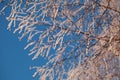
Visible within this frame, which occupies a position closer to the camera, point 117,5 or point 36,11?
point 36,11

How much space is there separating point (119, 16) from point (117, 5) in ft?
0.73

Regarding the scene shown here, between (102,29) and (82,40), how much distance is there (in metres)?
0.39

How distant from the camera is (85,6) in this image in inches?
163

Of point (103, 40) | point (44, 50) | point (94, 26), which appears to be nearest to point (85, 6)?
point (94, 26)

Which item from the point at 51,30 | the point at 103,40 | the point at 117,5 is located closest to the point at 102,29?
the point at 103,40

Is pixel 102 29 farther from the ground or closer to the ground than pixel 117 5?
closer to the ground

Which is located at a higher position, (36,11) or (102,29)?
(36,11)

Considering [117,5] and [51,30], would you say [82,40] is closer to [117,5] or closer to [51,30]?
[51,30]

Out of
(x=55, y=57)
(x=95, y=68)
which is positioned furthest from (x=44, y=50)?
(x=95, y=68)

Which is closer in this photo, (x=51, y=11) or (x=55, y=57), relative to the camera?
(x=51, y=11)

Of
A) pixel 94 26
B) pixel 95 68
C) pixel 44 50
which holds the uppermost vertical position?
pixel 94 26

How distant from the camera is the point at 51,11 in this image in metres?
3.95

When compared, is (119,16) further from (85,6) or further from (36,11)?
(36,11)

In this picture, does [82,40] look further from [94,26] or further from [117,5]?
[117,5]
